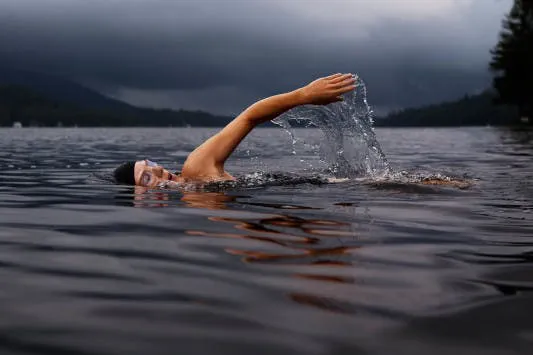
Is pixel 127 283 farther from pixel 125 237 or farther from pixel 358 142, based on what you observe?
pixel 358 142

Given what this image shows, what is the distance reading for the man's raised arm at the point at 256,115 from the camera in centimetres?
762

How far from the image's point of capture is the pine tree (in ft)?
236

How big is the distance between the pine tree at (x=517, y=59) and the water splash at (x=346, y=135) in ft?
224

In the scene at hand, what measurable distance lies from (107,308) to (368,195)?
5247 millimetres

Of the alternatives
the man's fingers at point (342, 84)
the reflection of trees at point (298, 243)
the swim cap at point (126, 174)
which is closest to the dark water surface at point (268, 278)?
the reflection of trees at point (298, 243)

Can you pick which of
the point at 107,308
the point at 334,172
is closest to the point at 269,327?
the point at 107,308

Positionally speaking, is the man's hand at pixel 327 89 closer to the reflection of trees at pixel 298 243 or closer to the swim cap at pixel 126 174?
the reflection of trees at pixel 298 243

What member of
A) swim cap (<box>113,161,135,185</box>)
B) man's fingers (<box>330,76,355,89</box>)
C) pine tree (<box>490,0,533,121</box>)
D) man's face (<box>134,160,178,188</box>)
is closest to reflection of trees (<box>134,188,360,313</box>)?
man's fingers (<box>330,76,355,89</box>)

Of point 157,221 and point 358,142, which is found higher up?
point 358,142

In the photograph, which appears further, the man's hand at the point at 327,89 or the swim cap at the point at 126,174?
the swim cap at the point at 126,174

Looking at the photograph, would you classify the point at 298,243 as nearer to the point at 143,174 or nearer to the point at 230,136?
the point at 230,136

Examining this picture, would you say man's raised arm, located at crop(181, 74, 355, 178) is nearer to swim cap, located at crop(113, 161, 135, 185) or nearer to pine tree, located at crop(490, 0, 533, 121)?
swim cap, located at crop(113, 161, 135, 185)

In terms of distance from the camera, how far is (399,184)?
8.83 m

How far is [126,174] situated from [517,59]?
72.0m
